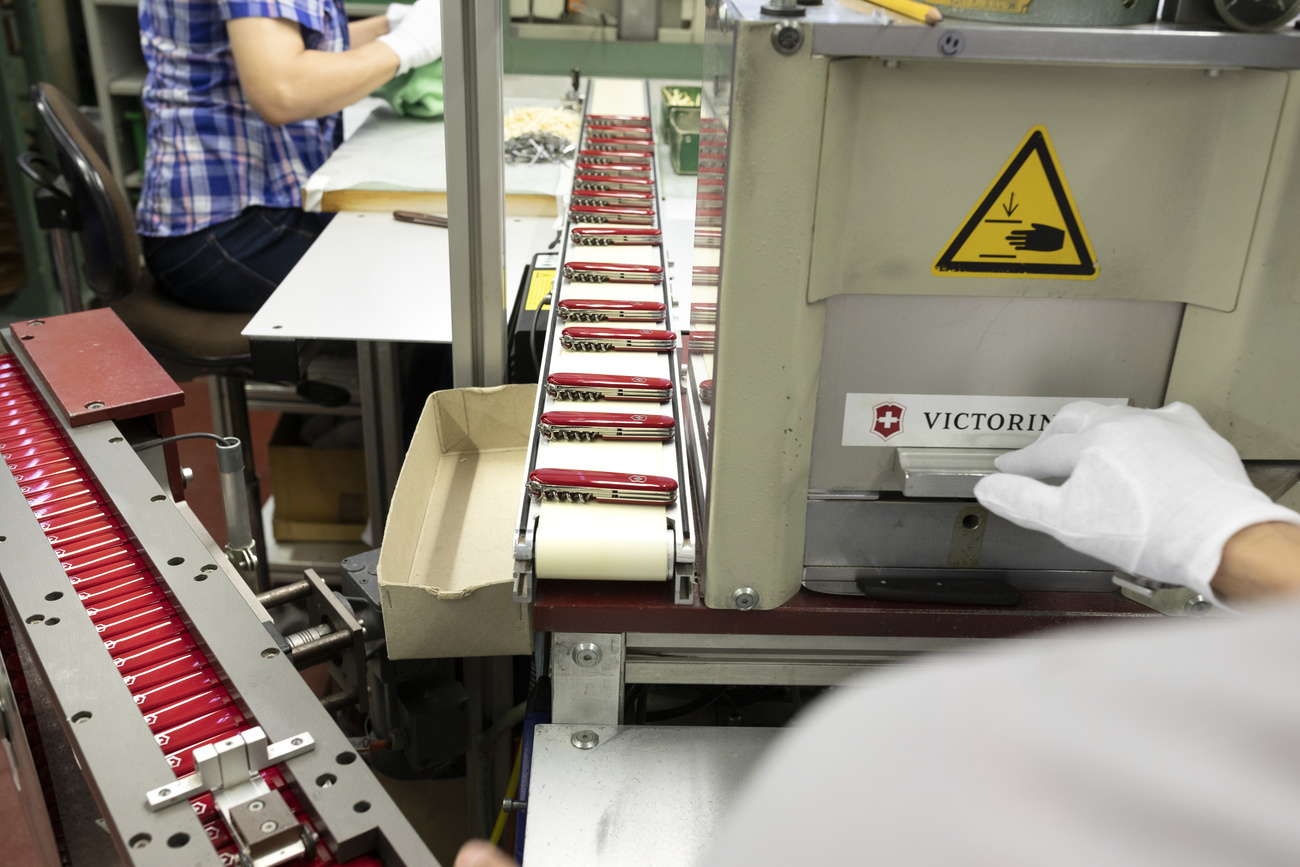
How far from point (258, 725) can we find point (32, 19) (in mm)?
3351

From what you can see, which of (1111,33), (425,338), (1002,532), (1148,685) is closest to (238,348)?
(425,338)

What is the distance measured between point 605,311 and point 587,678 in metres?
0.48

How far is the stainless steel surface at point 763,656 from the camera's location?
917 mm

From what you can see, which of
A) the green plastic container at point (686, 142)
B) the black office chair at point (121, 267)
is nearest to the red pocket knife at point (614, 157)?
the green plastic container at point (686, 142)

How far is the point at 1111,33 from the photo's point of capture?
0.66 metres

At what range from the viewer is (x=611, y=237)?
1.46 metres

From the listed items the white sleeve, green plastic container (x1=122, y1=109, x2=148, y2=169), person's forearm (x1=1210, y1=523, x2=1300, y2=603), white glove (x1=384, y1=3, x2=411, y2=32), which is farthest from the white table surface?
green plastic container (x1=122, y1=109, x2=148, y2=169)

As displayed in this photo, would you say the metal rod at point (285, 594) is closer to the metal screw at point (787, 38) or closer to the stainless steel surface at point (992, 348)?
the stainless steel surface at point (992, 348)

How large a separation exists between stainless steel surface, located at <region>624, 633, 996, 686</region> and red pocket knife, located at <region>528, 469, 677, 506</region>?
123mm

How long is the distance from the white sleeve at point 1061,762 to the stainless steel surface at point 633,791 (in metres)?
0.46

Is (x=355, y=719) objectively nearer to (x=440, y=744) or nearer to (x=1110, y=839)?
(x=440, y=744)

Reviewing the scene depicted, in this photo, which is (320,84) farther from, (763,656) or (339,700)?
(763,656)

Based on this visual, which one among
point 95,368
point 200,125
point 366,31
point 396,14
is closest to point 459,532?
point 95,368

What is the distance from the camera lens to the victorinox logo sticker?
2.67 ft
